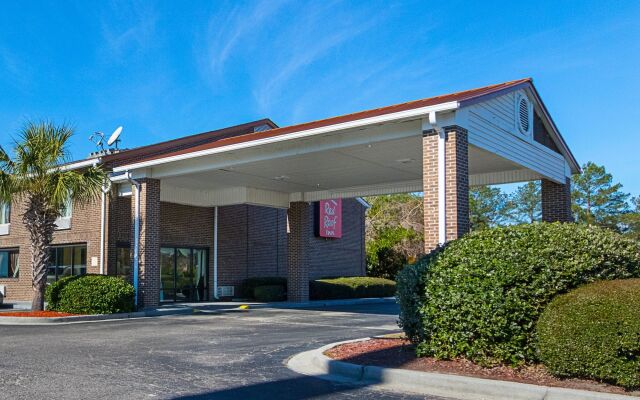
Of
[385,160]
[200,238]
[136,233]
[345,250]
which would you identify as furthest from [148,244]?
[345,250]

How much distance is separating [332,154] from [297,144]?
1.15 m

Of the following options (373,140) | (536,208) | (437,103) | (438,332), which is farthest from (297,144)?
(536,208)

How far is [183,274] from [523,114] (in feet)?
50.5

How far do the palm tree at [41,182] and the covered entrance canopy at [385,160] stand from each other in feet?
7.91

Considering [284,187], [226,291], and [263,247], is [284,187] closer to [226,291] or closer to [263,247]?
[263,247]

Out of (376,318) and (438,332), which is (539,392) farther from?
(376,318)

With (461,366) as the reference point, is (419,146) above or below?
above

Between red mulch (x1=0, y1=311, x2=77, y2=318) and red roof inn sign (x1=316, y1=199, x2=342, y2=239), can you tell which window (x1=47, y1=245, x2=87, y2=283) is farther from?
red roof inn sign (x1=316, y1=199, x2=342, y2=239)

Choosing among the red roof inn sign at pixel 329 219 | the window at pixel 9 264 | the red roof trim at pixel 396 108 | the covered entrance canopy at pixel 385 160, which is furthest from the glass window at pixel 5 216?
the red roof inn sign at pixel 329 219

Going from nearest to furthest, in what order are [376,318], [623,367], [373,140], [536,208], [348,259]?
[623,367] → [373,140] → [376,318] → [348,259] → [536,208]

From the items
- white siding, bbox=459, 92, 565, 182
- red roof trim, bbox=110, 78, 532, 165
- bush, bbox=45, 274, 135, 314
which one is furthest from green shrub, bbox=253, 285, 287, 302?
white siding, bbox=459, 92, 565, 182

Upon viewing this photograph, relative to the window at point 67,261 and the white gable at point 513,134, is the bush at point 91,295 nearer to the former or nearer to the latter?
the window at point 67,261

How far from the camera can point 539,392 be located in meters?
7.45

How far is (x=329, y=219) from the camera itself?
107 feet
